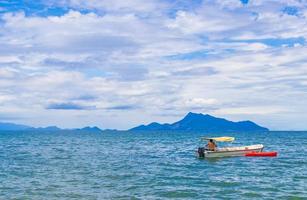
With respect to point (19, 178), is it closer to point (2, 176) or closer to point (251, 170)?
point (2, 176)

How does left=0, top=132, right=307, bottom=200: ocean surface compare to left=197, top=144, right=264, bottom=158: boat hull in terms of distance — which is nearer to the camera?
left=0, top=132, right=307, bottom=200: ocean surface

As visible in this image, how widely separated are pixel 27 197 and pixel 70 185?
5.10 meters

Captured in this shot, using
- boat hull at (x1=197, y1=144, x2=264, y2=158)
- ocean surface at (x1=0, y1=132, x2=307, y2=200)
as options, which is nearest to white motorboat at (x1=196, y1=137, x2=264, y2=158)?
boat hull at (x1=197, y1=144, x2=264, y2=158)

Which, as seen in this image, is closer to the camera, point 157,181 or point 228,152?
point 157,181

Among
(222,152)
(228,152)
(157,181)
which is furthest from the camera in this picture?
(228,152)

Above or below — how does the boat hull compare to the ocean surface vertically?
above

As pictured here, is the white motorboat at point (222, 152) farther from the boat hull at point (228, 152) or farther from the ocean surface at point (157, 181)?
the ocean surface at point (157, 181)

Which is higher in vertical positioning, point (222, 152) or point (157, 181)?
point (222, 152)

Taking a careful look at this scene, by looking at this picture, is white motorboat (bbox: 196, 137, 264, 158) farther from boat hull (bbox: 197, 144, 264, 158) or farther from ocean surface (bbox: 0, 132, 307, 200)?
ocean surface (bbox: 0, 132, 307, 200)

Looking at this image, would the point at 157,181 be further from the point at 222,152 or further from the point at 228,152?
the point at 228,152

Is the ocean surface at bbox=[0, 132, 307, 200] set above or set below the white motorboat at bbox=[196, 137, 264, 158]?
below

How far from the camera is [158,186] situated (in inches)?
1335

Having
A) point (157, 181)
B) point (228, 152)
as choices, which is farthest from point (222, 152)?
point (157, 181)

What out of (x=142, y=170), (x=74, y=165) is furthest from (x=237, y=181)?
(x=74, y=165)
